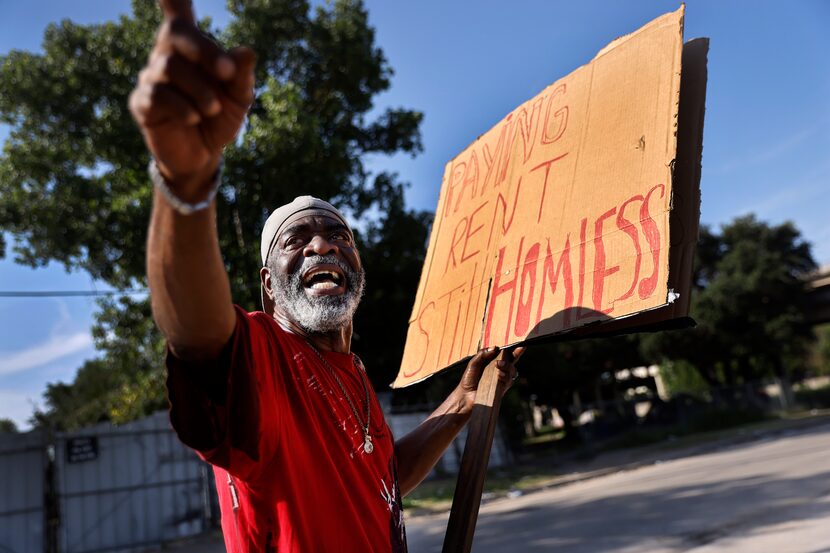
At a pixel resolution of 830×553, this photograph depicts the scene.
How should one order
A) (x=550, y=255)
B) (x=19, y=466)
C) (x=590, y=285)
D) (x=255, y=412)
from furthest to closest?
(x=19, y=466), (x=550, y=255), (x=590, y=285), (x=255, y=412)

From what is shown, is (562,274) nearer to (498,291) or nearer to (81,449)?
(498,291)

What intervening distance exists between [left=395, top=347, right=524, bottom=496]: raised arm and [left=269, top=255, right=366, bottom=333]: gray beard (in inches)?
20.3

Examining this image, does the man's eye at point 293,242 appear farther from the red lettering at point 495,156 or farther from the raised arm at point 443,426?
the red lettering at point 495,156

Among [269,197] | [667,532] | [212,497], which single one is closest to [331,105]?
[269,197]

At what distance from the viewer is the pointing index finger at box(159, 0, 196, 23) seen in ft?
2.46

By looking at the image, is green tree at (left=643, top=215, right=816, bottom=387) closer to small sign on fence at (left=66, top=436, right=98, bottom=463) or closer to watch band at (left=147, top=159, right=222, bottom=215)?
small sign on fence at (left=66, top=436, right=98, bottom=463)

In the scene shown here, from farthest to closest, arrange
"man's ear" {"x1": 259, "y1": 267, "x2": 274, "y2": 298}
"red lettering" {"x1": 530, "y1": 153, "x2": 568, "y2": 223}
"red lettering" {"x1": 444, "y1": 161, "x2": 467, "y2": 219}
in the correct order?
"red lettering" {"x1": 444, "y1": 161, "x2": 467, "y2": 219}
"red lettering" {"x1": 530, "y1": 153, "x2": 568, "y2": 223}
"man's ear" {"x1": 259, "y1": 267, "x2": 274, "y2": 298}

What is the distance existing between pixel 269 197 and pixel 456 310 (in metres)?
12.3

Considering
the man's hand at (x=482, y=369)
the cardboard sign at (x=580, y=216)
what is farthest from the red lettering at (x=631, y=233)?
the man's hand at (x=482, y=369)

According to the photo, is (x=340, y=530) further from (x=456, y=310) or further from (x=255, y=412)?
(x=456, y=310)

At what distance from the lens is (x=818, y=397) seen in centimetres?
2956

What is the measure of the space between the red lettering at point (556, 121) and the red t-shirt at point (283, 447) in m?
1.03

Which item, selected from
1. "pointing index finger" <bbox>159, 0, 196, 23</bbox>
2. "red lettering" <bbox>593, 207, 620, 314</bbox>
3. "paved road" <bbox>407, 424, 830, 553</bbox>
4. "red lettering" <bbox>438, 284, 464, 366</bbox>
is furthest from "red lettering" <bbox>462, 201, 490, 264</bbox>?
"paved road" <bbox>407, 424, 830, 553</bbox>

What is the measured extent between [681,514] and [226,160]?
10.2 metres
